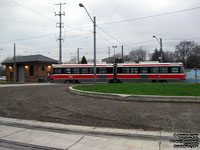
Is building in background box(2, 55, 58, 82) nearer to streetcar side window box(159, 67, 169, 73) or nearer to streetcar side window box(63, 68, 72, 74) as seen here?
streetcar side window box(63, 68, 72, 74)

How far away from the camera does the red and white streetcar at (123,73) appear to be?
23.4 meters

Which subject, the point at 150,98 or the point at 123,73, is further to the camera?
the point at 123,73

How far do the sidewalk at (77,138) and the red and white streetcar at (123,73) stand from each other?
64.7ft

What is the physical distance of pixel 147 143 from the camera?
14.8ft

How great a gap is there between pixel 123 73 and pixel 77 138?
68.1 feet

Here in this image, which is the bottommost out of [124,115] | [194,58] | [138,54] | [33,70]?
[124,115]

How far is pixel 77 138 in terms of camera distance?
16.2 feet

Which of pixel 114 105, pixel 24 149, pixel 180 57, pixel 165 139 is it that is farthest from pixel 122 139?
pixel 180 57

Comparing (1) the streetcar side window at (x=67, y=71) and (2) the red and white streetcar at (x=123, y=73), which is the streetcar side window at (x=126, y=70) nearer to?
(2) the red and white streetcar at (x=123, y=73)

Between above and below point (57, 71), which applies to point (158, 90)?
below

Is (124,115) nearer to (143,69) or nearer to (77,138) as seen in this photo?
(77,138)

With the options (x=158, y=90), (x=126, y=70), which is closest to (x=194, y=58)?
(x=126, y=70)

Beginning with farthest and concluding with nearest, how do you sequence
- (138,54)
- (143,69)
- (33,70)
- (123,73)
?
(138,54) → (33,70) → (123,73) → (143,69)

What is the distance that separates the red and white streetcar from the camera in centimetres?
2344
